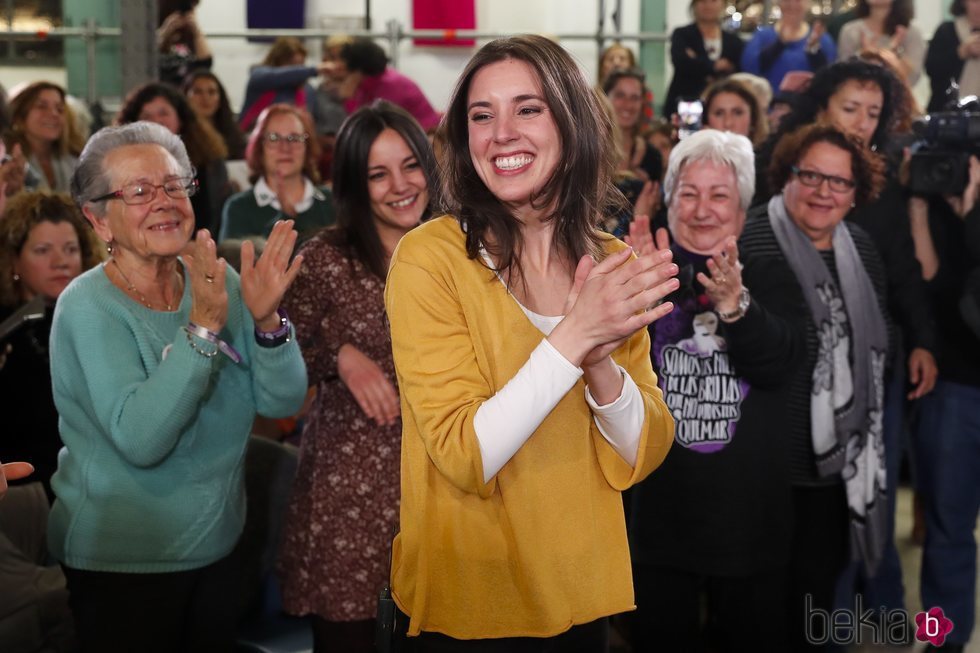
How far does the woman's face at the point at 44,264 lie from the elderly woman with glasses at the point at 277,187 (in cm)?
107

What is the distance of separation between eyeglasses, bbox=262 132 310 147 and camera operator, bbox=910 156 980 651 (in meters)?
2.40

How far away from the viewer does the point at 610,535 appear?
1732 millimetres

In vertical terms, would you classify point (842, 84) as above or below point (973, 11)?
below

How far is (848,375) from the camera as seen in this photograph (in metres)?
3.14

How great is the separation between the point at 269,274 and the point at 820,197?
162 cm

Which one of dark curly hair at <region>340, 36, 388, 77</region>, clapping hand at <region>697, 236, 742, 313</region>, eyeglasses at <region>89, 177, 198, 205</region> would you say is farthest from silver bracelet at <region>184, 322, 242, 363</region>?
dark curly hair at <region>340, 36, 388, 77</region>

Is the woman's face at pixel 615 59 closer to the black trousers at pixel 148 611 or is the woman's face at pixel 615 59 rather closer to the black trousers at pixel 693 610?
the black trousers at pixel 693 610

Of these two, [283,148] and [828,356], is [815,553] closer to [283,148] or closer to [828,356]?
[828,356]

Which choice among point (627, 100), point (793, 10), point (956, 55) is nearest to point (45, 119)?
point (627, 100)

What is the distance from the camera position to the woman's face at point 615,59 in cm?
628

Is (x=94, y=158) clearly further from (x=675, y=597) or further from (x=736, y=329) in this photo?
(x=675, y=597)

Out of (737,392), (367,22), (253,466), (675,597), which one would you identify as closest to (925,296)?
(737,392)

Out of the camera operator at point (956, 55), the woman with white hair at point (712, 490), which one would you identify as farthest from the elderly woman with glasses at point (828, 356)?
the camera operator at point (956, 55)

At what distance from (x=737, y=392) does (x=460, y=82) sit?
129cm
